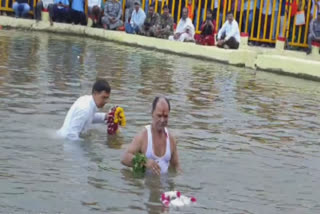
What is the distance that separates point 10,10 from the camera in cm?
2652

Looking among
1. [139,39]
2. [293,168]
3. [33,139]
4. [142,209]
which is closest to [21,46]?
[139,39]

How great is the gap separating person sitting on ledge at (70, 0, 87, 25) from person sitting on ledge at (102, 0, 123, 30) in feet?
3.86

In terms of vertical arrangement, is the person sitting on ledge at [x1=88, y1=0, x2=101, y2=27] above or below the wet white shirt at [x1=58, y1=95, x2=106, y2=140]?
above

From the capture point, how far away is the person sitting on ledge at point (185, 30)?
22391mm

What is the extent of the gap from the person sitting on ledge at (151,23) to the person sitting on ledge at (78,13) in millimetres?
2880

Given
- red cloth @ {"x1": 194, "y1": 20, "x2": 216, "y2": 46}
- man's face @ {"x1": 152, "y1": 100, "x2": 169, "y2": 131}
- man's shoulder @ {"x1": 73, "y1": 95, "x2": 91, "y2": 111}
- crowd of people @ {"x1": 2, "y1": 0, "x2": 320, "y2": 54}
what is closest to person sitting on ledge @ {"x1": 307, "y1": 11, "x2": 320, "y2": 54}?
crowd of people @ {"x1": 2, "y1": 0, "x2": 320, "y2": 54}

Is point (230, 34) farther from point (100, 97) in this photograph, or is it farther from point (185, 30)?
point (100, 97)

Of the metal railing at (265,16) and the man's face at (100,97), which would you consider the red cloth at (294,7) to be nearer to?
the metal railing at (265,16)

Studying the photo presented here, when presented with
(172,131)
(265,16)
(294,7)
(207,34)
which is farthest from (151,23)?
(172,131)

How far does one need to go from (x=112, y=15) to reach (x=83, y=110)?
1615 centimetres

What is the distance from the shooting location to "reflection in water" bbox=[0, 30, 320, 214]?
275 inches

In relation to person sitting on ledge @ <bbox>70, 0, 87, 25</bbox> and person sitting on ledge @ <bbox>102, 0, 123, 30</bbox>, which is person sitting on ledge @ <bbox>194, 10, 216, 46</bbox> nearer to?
person sitting on ledge @ <bbox>102, 0, 123, 30</bbox>

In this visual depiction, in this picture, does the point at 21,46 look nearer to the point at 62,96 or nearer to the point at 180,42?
the point at 180,42

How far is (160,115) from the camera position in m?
7.28
